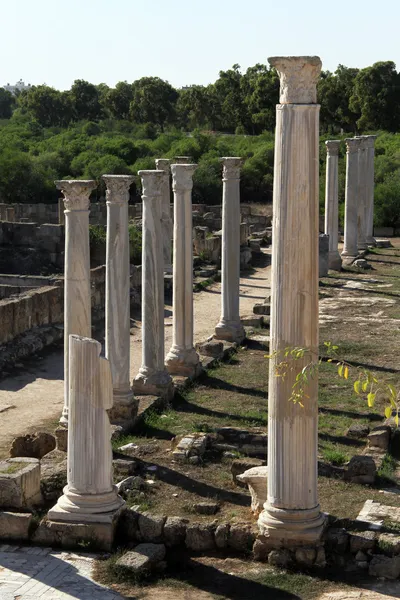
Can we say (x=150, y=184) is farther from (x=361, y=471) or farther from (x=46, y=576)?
(x=46, y=576)

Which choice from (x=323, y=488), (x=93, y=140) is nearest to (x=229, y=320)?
(x=323, y=488)

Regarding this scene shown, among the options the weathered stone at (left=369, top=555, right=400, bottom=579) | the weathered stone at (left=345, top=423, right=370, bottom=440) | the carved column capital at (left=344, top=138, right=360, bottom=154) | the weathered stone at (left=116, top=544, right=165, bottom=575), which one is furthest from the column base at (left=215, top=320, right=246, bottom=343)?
the carved column capital at (left=344, top=138, right=360, bottom=154)

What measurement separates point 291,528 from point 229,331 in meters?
12.4

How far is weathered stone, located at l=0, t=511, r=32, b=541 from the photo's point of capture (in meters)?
13.2

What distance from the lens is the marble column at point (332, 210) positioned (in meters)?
36.7

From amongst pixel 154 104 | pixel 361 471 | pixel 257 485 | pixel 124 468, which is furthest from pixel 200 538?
pixel 154 104

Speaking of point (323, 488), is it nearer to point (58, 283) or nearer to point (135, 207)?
point (58, 283)

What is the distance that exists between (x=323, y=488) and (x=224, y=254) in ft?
32.7

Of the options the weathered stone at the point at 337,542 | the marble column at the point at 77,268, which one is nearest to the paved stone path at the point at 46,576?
the weathered stone at the point at 337,542

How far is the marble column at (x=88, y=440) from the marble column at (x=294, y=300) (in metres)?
1.96

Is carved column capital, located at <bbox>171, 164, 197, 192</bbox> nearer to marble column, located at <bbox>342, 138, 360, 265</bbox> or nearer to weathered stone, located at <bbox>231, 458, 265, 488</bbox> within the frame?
weathered stone, located at <bbox>231, 458, 265, 488</bbox>

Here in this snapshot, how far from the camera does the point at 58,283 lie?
2856 cm

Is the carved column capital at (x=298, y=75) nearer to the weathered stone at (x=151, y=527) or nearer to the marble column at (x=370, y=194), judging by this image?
the weathered stone at (x=151, y=527)

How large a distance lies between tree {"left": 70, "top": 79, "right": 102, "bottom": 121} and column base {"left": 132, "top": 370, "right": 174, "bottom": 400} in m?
82.9
